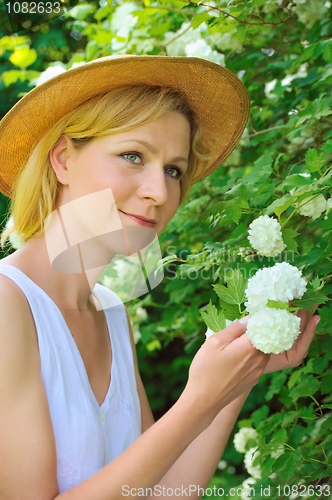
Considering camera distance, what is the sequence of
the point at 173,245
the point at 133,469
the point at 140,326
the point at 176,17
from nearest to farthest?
the point at 133,469 → the point at 176,17 → the point at 173,245 → the point at 140,326

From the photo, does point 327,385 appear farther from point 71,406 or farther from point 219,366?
point 71,406

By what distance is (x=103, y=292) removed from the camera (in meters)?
1.87

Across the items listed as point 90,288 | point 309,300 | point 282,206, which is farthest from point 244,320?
point 90,288

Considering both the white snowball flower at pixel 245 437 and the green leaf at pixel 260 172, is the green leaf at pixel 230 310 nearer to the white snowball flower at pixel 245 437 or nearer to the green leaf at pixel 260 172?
the green leaf at pixel 260 172

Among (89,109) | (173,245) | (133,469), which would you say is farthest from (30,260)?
(173,245)

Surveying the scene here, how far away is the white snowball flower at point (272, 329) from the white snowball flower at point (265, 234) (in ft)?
1.03

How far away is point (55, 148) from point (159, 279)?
1.15 m

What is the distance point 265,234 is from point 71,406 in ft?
2.36

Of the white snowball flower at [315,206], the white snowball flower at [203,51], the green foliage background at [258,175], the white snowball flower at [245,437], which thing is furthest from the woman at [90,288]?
the white snowball flower at [245,437]

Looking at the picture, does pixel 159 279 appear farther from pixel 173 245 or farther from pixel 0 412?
pixel 0 412

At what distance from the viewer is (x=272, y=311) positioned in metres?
0.96

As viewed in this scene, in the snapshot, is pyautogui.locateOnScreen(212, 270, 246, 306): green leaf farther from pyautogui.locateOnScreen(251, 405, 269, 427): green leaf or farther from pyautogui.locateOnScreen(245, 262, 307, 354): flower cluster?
pyautogui.locateOnScreen(251, 405, 269, 427): green leaf

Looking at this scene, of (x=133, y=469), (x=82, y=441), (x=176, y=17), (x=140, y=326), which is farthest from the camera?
(x=140, y=326)

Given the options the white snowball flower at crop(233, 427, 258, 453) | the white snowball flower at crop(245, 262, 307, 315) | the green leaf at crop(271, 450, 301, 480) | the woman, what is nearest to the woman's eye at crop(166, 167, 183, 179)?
the woman
